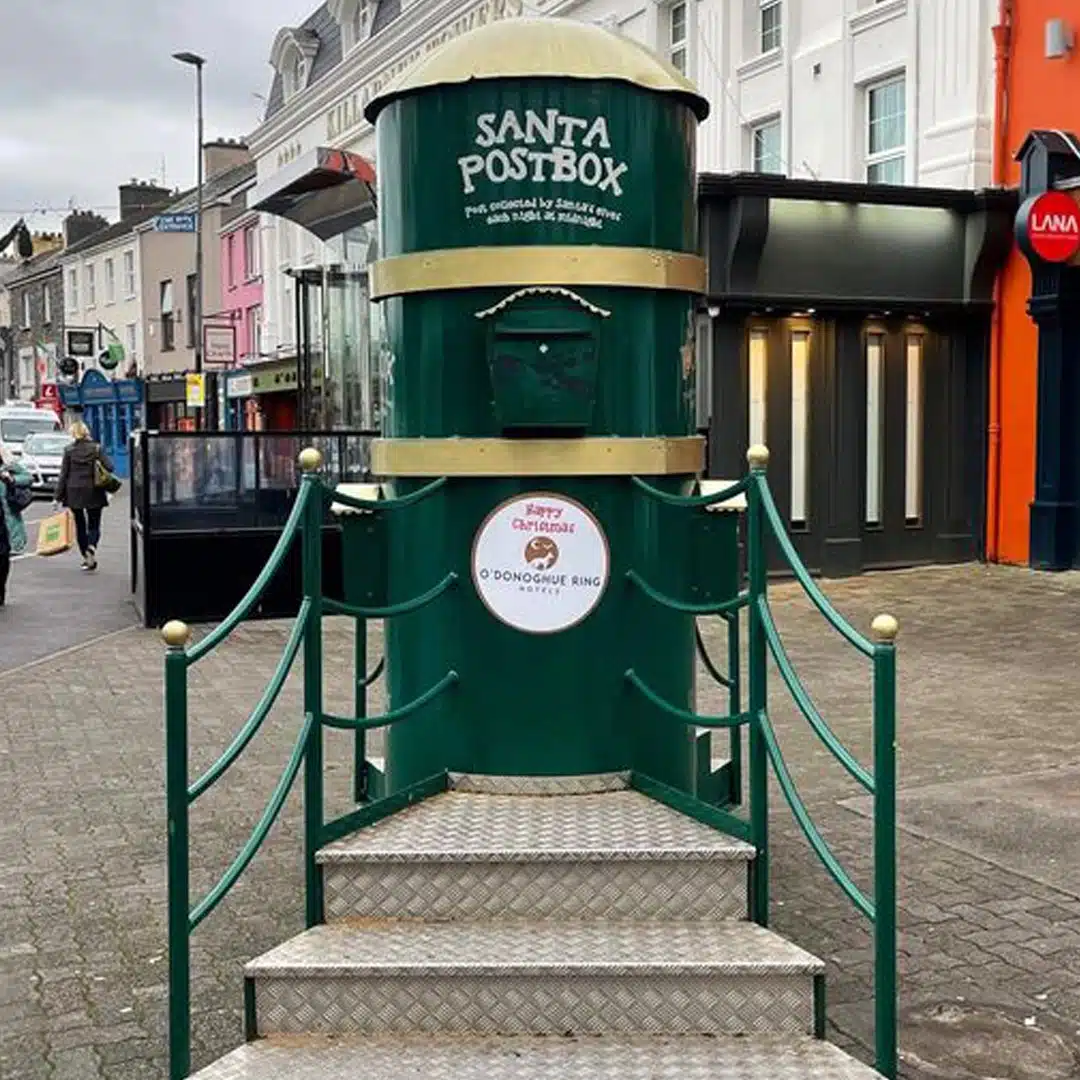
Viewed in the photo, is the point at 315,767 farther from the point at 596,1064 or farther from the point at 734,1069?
the point at 734,1069

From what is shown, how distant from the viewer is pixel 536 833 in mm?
3797

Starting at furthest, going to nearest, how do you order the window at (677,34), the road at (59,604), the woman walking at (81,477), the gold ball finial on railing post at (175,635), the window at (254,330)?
the window at (254,330) → the window at (677,34) → the woman walking at (81,477) → the road at (59,604) → the gold ball finial on railing post at (175,635)

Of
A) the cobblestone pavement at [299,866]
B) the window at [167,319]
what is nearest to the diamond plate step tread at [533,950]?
the cobblestone pavement at [299,866]

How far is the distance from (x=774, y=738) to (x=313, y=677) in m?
1.30

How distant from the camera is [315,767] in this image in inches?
150

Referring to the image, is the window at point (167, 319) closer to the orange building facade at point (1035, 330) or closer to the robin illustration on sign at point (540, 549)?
the orange building facade at point (1035, 330)

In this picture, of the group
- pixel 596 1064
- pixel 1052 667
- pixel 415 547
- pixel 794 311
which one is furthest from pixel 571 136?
pixel 794 311

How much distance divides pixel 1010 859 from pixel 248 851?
322 cm

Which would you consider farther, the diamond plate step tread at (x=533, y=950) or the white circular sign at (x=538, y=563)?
the white circular sign at (x=538, y=563)

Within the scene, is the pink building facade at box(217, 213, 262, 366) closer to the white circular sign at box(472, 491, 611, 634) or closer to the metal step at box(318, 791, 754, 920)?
the white circular sign at box(472, 491, 611, 634)

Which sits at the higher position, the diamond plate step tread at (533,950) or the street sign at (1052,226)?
the street sign at (1052,226)

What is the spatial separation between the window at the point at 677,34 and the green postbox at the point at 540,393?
16.8 m

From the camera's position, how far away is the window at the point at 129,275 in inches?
1966

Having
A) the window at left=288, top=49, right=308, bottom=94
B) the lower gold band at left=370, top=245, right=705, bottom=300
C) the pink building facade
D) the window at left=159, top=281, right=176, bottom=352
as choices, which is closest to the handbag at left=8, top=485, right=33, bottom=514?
the lower gold band at left=370, top=245, right=705, bottom=300
